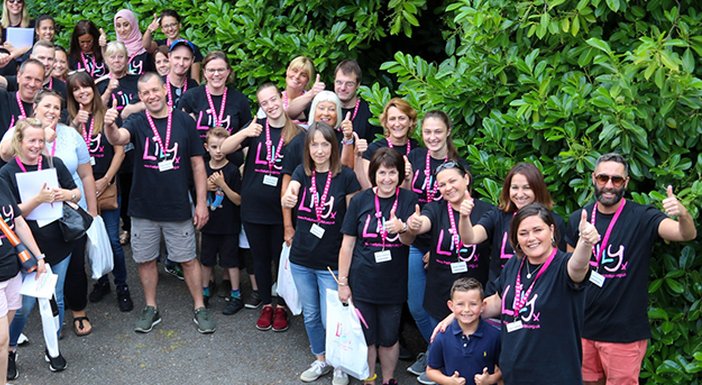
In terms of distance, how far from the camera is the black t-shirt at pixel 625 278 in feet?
18.2

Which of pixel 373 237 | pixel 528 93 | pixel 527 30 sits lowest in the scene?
pixel 373 237

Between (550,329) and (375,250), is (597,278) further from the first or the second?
(375,250)

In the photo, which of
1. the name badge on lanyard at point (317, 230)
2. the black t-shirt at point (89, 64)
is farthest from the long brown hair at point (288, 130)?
the black t-shirt at point (89, 64)

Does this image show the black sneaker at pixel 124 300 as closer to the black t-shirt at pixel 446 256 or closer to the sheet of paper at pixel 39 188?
the sheet of paper at pixel 39 188

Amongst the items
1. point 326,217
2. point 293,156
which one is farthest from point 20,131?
point 326,217

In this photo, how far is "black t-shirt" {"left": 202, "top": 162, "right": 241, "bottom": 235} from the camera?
792cm

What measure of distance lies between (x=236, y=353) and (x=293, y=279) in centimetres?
82

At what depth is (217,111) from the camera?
8.09 meters

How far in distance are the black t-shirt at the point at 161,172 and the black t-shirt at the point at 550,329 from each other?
11.0 ft

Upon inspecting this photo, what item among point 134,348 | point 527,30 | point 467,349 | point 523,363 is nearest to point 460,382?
point 467,349

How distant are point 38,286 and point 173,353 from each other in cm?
131

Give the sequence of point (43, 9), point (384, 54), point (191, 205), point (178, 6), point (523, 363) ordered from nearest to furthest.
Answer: point (523, 363)
point (191, 205)
point (384, 54)
point (178, 6)
point (43, 9)

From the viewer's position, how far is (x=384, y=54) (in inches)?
360

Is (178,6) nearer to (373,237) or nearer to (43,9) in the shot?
(43,9)
